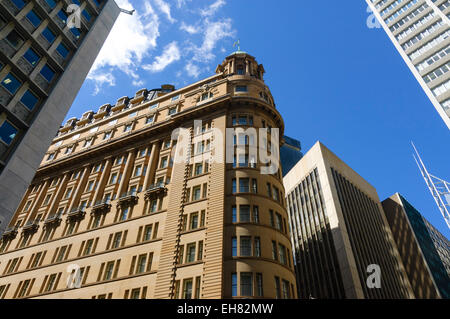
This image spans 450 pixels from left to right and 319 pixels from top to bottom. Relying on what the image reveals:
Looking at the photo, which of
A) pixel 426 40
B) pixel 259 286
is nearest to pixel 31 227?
pixel 259 286

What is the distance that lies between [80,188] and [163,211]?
872 inches

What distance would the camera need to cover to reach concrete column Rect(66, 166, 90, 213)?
5134 cm

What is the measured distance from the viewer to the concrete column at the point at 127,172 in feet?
159

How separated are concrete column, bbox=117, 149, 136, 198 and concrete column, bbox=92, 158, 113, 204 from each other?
4429 mm

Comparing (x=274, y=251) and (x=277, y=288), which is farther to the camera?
(x=274, y=251)

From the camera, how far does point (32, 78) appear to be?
2738 cm

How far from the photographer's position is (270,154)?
43500 mm

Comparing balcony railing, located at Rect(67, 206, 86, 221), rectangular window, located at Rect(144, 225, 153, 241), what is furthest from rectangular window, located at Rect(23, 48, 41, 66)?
balcony railing, located at Rect(67, 206, 86, 221)

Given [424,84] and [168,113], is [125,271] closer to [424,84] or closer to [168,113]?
[168,113]

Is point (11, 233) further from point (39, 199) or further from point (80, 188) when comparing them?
point (80, 188)

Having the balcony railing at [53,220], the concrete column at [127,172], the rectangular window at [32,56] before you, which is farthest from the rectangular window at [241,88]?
the balcony railing at [53,220]

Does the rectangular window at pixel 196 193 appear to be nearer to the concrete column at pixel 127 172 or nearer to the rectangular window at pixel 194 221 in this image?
the rectangular window at pixel 194 221

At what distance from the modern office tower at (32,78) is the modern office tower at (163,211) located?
17.1 metres

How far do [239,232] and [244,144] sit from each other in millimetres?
13811
